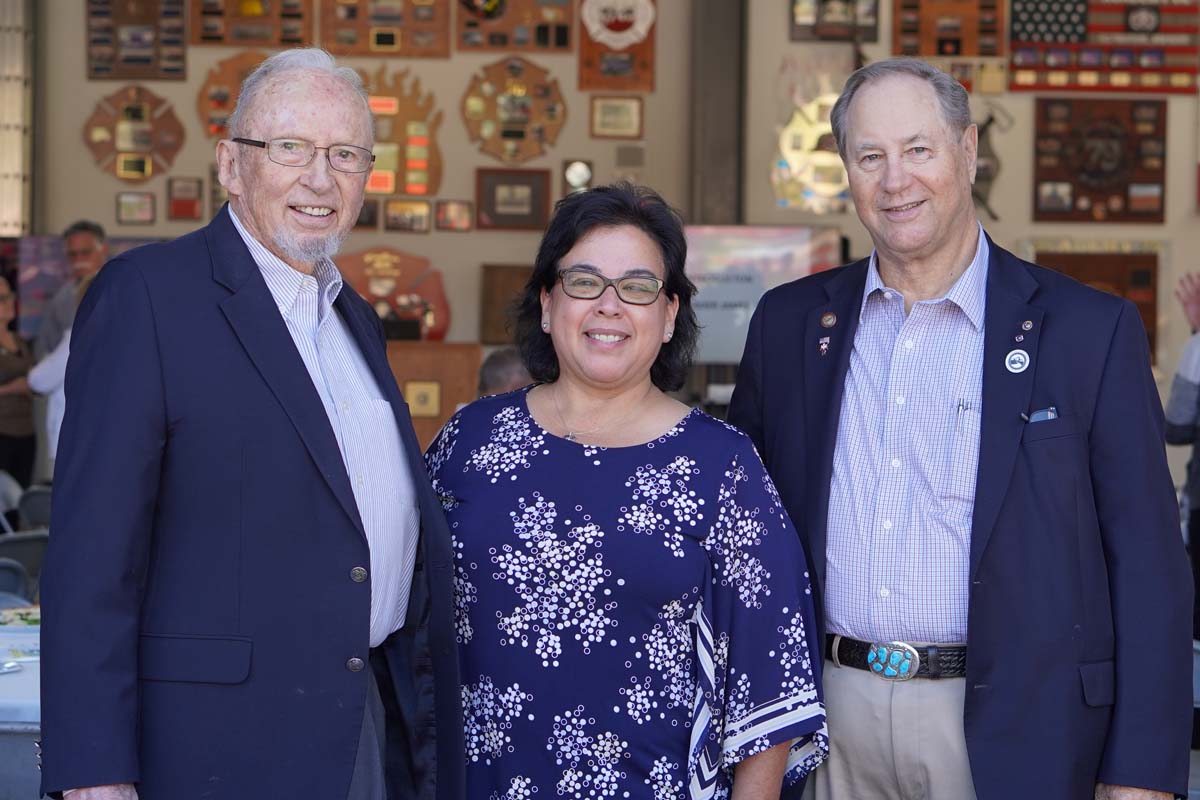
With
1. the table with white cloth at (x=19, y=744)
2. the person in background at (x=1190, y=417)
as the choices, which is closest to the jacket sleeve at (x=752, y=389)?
the table with white cloth at (x=19, y=744)

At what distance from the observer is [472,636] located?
2.56 m

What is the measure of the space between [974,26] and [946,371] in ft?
25.8

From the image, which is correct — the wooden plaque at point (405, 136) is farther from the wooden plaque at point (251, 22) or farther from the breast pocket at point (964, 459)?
the breast pocket at point (964, 459)

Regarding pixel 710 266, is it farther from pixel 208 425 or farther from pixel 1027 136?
pixel 208 425

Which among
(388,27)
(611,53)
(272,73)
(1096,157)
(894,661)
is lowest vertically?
(894,661)

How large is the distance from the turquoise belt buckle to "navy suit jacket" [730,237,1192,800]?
4.2 inches

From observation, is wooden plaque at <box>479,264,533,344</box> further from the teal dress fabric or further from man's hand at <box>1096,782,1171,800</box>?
man's hand at <box>1096,782,1171,800</box>

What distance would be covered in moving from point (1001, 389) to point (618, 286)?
2.33 ft

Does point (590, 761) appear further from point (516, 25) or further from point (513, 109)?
point (516, 25)

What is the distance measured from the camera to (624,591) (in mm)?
2463

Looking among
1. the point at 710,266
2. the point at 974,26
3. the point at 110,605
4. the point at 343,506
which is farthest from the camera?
the point at 974,26

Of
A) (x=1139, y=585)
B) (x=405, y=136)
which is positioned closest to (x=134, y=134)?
(x=405, y=136)

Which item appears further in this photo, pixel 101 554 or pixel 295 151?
pixel 295 151

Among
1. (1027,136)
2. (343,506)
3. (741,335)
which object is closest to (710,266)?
(741,335)
